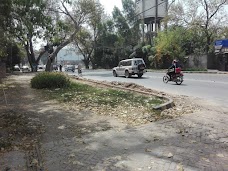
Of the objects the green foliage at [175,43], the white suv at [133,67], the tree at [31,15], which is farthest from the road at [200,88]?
the green foliage at [175,43]

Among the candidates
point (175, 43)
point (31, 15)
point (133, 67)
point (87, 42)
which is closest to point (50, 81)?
point (31, 15)

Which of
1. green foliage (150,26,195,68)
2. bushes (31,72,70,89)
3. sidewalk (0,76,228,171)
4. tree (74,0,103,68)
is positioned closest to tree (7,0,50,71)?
bushes (31,72,70,89)

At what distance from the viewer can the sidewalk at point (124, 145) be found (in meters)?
4.71

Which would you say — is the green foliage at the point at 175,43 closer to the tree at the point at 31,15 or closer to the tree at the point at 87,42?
the tree at the point at 87,42

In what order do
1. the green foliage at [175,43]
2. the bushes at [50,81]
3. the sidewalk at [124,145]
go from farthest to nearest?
the green foliage at [175,43]
the bushes at [50,81]
the sidewalk at [124,145]

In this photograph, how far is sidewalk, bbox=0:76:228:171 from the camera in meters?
4.71

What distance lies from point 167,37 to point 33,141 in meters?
37.8

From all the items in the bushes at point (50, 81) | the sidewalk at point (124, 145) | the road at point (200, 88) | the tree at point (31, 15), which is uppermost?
the tree at point (31, 15)

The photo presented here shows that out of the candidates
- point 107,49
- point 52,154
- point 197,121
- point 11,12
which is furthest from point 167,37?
point 52,154

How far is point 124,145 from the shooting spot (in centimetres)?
572

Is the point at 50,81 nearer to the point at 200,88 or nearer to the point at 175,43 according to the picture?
the point at 200,88

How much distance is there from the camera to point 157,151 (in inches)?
210

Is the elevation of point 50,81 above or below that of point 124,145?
above

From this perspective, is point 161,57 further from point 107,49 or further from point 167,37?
point 107,49
